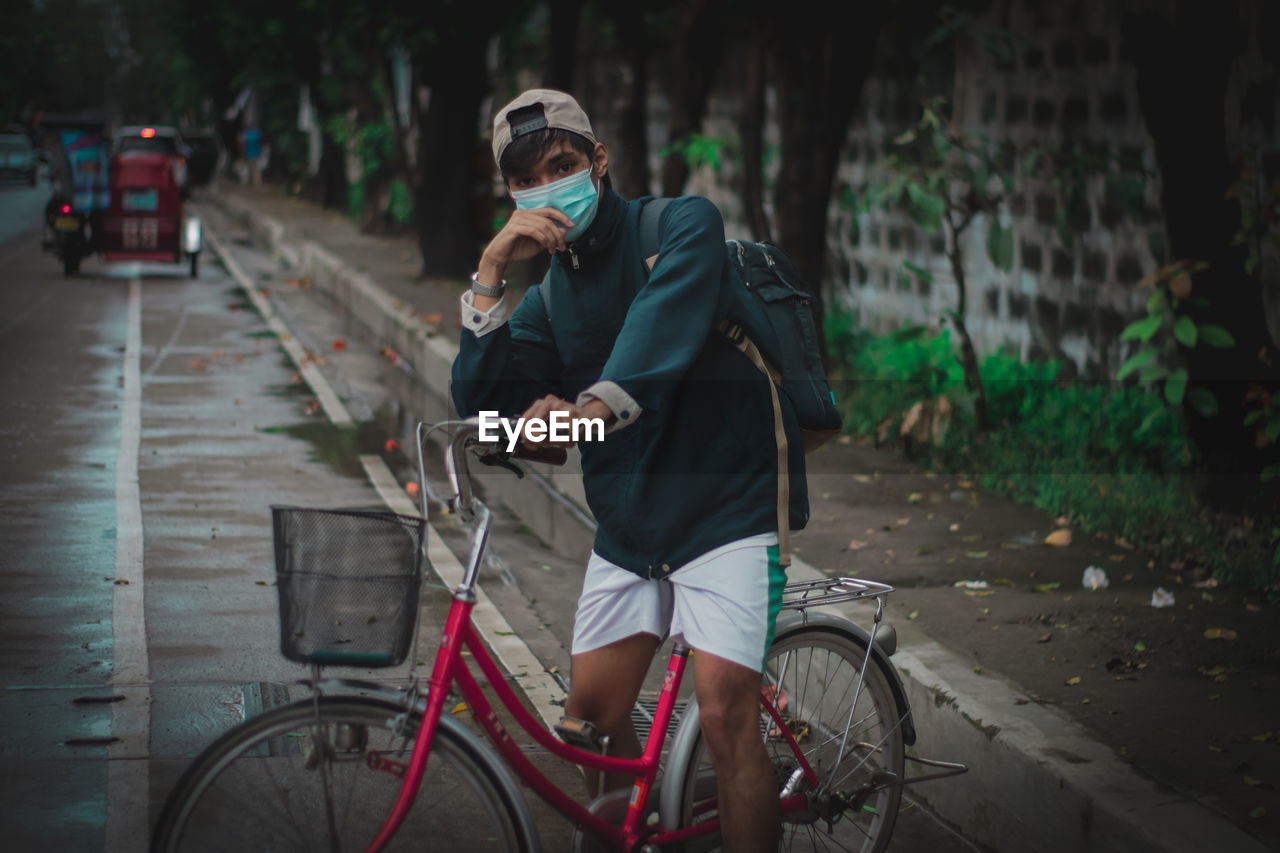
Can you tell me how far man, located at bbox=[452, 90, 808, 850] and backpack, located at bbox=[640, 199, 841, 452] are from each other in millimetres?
33

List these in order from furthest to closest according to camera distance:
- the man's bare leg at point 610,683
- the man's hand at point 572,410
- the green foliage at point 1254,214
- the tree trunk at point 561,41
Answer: the tree trunk at point 561,41, the green foliage at point 1254,214, the man's bare leg at point 610,683, the man's hand at point 572,410

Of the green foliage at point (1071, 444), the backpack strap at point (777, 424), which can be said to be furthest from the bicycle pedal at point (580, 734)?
the green foliage at point (1071, 444)

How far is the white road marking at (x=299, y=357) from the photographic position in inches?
466

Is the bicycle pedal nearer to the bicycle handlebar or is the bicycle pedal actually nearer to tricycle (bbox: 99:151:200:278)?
the bicycle handlebar

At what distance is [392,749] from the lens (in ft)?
10.2

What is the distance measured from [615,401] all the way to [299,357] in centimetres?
1206

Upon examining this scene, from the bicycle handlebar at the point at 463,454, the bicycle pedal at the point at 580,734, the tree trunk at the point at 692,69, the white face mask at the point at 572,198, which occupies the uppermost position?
the tree trunk at the point at 692,69

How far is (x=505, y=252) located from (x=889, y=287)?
8998 millimetres

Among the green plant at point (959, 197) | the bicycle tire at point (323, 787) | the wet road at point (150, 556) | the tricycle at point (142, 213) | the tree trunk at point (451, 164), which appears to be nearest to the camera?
the bicycle tire at point (323, 787)

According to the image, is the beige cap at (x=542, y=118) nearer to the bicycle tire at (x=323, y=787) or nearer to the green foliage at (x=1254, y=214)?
the bicycle tire at (x=323, y=787)

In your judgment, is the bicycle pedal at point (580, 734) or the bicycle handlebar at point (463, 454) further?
the bicycle pedal at point (580, 734)

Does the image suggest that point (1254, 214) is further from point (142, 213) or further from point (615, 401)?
point (142, 213)

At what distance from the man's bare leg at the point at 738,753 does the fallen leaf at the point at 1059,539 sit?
4.04 metres

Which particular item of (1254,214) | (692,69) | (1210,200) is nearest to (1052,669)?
(1254,214)
